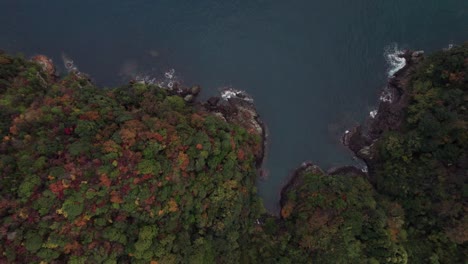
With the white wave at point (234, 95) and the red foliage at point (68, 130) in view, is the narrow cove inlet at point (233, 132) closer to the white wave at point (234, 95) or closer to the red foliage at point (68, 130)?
the red foliage at point (68, 130)

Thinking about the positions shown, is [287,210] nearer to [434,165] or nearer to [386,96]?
[434,165]

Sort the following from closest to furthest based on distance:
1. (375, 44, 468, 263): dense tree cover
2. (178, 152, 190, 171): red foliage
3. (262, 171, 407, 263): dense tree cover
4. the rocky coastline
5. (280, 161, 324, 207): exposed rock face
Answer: (178, 152, 190, 171): red foliage
(375, 44, 468, 263): dense tree cover
(262, 171, 407, 263): dense tree cover
(280, 161, 324, 207): exposed rock face
the rocky coastline

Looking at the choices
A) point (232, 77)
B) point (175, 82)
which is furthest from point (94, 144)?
point (232, 77)

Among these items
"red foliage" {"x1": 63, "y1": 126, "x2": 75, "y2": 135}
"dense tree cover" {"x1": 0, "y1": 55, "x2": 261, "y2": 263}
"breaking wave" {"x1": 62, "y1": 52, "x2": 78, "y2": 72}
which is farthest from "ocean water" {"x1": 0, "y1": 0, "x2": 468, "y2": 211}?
"red foliage" {"x1": 63, "y1": 126, "x2": 75, "y2": 135}

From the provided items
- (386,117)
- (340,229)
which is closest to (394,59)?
(386,117)

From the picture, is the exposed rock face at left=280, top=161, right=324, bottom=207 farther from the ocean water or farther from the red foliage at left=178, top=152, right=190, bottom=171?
the red foliage at left=178, top=152, right=190, bottom=171
